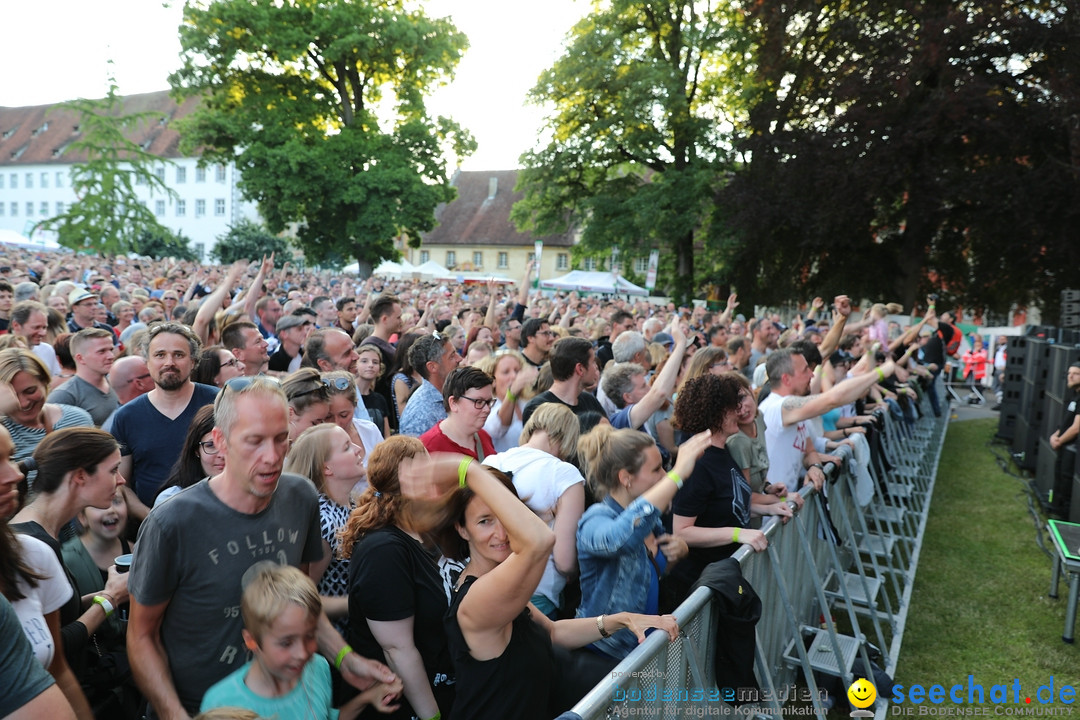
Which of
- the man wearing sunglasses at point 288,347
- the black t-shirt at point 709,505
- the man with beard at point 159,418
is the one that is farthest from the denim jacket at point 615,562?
the man wearing sunglasses at point 288,347

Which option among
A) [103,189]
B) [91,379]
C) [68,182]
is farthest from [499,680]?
[68,182]

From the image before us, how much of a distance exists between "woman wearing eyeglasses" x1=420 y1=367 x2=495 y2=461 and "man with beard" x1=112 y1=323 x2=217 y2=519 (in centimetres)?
132

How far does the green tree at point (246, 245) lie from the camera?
5106 cm

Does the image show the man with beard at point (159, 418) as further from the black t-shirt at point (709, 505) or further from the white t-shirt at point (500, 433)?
the black t-shirt at point (709, 505)

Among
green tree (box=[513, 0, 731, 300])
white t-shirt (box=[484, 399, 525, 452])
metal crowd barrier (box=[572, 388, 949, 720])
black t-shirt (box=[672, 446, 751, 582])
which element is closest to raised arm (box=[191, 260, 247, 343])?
white t-shirt (box=[484, 399, 525, 452])

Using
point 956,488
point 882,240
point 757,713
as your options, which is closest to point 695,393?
point 757,713

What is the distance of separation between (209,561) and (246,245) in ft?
176

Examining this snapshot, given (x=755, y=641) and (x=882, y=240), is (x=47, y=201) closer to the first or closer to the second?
(x=882, y=240)

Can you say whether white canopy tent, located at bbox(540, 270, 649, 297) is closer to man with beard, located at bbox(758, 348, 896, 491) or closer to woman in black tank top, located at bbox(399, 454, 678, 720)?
man with beard, located at bbox(758, 348, 896, 491)

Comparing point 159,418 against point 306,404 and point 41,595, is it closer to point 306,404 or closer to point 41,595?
point 306,404

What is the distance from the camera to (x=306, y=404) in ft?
12.3

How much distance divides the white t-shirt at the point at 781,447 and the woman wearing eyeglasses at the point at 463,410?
2201 millimetres

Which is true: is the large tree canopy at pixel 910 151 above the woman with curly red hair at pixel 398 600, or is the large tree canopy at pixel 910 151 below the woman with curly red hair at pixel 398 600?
above

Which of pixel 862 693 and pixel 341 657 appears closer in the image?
pixel 341 657
